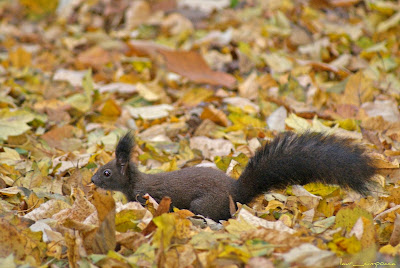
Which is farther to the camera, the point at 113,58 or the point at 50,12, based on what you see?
the point at 50,12

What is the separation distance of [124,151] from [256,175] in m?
0.90

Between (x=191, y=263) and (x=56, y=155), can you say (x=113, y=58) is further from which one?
(x=191, y=263)

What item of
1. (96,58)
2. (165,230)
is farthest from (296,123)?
(96,58)

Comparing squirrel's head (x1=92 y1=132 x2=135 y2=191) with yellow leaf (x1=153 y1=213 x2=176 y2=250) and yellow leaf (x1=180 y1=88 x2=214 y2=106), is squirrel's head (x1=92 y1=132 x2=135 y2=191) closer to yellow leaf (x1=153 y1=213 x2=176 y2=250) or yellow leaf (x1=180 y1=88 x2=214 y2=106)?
yellow leaf (x1=153 y1=213 x2=176 y2=250)

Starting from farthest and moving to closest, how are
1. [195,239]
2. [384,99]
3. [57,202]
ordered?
[384,99] < [57,202] < [195,239]

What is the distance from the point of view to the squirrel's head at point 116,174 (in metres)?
3.48

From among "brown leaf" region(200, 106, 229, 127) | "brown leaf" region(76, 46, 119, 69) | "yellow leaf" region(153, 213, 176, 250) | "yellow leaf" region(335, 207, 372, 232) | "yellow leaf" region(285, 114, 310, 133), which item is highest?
"yellow leaf" region(153, 213, 176, 250)

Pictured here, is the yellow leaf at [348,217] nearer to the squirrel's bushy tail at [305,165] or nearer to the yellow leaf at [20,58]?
the squirrel's bushy tail at [305,165]

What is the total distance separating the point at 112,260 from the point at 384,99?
10.1 ft

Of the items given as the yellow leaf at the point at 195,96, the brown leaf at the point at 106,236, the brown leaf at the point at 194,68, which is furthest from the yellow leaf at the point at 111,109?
the brown leaf at the point at 106,236

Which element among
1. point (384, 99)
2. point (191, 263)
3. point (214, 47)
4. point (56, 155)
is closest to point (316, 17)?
point (214, 47)

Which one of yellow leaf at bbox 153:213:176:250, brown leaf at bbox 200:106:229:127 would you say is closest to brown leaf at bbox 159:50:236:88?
brown leaf at bbox 200:106:229:127

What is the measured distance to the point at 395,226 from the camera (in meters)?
2.57

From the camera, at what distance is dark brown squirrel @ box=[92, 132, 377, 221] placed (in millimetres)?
2848
